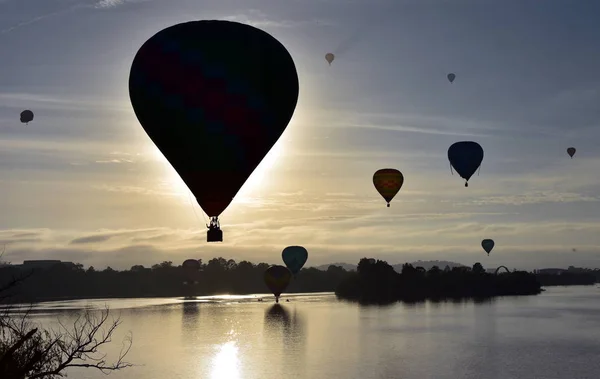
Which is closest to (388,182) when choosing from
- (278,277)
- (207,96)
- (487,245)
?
(207,96)

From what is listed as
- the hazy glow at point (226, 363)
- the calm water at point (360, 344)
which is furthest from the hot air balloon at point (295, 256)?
the hazy glow at point (226, 363)

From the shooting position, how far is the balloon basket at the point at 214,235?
31503mm

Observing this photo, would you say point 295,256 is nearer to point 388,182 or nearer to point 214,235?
point 388,182

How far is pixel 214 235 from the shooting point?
3183 cm

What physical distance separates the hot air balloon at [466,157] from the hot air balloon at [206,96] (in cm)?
4727

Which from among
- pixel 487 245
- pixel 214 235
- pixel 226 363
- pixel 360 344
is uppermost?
pixel 487 245

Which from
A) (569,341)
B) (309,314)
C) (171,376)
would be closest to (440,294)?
(309,314)

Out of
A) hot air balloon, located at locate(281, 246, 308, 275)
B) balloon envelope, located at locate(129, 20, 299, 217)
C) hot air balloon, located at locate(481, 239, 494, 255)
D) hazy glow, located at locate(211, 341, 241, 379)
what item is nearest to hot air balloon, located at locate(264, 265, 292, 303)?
hot air balloon, located at locate(281, 246, 308, 275)

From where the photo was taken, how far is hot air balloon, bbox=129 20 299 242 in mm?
34656

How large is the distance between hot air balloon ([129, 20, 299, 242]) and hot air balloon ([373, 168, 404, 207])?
47.6m

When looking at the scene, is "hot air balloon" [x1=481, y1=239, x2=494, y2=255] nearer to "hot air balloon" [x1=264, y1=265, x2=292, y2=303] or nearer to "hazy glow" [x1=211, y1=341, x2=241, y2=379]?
"hot air balloon" [x1=264, y1=265, x2=292, y2=303]

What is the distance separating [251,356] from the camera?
7850 centimetres

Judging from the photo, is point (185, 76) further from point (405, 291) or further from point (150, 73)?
point (405, 291)

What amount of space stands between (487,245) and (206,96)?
141720 millimetres
